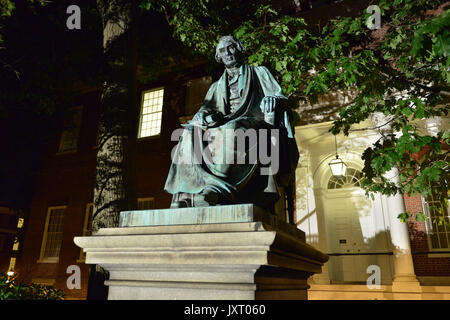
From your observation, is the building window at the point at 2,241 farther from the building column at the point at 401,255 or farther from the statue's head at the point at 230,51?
the statue's head at the point at 230,51

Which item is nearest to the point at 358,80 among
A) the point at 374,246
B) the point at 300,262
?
the point at 300,262

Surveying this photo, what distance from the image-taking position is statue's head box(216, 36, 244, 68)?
3355mm

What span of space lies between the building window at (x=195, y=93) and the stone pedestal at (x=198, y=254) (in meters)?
12.3

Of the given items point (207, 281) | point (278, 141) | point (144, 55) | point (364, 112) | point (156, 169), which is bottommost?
point (207, 281)

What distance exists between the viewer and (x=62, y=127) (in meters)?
17.3

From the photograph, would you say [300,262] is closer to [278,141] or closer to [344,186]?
[278,141]

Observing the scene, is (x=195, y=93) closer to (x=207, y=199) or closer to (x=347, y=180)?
(x=347, y=180)

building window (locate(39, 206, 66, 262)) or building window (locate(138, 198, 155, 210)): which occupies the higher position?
building window (locate(138, 198, 155, 210))

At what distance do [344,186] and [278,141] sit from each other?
10335mm

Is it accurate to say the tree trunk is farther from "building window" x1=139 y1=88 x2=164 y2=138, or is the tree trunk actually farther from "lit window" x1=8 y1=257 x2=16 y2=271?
"lit window" x1=8 y1=257 x2=16 y2=271

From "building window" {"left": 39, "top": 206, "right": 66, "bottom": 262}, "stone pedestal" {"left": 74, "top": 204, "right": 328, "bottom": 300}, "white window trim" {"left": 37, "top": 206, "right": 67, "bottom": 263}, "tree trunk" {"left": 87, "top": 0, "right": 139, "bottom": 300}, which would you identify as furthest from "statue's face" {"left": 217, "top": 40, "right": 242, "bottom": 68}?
"building window" {"left": 39, "top": 206, "right": 66, "bottom": 262}

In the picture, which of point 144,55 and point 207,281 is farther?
point 144,55

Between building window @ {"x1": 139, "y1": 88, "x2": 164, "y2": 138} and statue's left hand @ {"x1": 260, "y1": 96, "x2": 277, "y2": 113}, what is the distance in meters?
12.5

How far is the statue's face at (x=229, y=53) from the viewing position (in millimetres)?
3354
